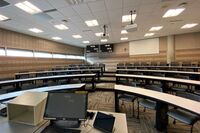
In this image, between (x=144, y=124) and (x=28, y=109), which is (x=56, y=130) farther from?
(x=144, y=124)

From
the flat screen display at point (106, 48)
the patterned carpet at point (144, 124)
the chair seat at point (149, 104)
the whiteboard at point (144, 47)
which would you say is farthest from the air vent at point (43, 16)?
the whiteboard at point (144, 47)

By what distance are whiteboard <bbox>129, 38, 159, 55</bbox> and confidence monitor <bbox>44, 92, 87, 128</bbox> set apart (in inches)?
452

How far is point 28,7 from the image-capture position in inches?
171

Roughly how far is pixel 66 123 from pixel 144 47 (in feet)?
38.4

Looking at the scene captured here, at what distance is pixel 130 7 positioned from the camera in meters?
4.58

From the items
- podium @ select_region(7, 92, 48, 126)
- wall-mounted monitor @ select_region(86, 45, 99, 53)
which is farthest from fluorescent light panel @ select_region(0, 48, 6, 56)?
wall-mounted monitor @ select_region(86, 45, 99, 53)

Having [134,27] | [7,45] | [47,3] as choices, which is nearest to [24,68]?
[7,45]

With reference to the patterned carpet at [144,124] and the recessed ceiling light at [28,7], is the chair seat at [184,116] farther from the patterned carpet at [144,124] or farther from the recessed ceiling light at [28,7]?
the recessed ceiling light at [28,7]

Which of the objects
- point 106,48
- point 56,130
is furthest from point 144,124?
point 106,48

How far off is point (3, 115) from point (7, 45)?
6.79 metres

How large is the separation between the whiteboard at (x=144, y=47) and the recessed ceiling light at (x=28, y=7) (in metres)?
9.67

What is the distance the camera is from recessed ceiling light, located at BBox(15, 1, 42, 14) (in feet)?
13.3

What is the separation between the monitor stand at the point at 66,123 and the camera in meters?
1.49

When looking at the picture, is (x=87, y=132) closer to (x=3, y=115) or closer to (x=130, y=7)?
(x=3, y=115)
